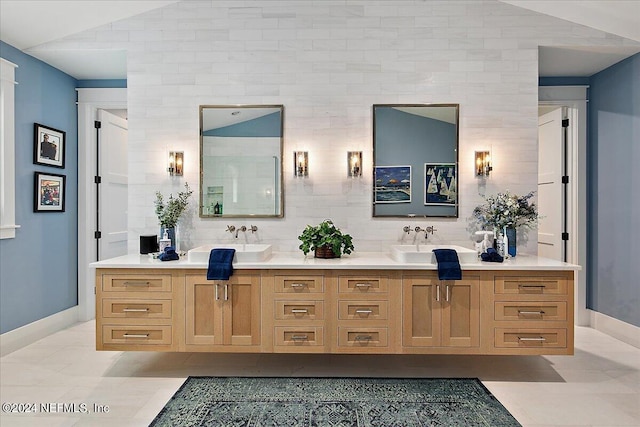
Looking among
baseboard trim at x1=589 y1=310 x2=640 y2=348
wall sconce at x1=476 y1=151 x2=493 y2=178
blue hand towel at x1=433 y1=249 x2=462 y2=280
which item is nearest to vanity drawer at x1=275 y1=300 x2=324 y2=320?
blue hand towel at x1=433 y1=249 x2=462 y2=280

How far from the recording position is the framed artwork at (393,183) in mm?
3699

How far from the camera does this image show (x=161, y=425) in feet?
7.89

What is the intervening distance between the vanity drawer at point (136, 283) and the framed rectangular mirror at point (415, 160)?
6.44 feet

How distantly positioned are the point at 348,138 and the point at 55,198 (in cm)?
316

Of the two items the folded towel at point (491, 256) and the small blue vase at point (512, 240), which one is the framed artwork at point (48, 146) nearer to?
the folded towel at point (491, 256)

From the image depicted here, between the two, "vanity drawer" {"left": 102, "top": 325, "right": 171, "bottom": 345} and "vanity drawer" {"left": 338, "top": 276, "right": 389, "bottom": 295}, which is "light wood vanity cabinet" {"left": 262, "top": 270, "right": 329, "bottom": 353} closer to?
"vanity drawer" {"left": 338, "top": 276, "right": 389, "bottom": 295}

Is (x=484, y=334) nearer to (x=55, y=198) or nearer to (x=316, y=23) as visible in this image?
(x=316, y=23)

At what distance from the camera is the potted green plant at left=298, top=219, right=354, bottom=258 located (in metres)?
3.25

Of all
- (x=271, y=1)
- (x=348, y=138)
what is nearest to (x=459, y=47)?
(x=348, y=138)

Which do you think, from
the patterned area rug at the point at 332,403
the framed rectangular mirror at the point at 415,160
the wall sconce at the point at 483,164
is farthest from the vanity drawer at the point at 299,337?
the wall sconce at the point at 483,164

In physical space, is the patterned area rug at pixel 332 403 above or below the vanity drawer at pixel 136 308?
below

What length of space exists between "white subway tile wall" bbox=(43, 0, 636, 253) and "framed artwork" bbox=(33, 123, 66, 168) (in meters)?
0.88

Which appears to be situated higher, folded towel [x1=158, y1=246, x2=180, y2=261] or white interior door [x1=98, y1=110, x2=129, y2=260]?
white interior door [x1=98, y1=110, x2=129, y2=260]

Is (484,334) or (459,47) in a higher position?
(459,47)
